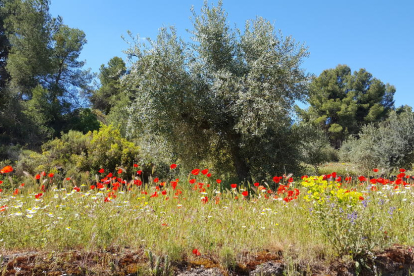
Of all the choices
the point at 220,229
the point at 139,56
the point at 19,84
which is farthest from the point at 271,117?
the point at 19,84

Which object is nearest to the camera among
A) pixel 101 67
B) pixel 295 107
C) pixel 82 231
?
pixel 82 231

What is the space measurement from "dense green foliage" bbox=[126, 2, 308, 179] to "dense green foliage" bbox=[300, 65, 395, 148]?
100ft

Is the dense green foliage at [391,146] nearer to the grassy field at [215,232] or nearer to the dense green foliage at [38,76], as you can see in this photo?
the grassy field at [215,232]

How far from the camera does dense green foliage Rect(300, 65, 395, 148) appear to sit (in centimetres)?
3925

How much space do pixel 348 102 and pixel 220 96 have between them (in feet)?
121

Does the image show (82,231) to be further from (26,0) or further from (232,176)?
(26,0)

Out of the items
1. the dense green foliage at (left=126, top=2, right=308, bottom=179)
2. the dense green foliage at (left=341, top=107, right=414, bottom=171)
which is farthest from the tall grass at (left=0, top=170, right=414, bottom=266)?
the dense green foliage at (left=341, top=107, right=414, bottom=171)

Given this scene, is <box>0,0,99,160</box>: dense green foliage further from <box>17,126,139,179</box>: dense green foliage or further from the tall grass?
the tall grass

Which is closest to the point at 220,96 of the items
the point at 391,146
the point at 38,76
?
the point at 391,146

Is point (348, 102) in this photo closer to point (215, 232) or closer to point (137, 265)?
point (215, 232)

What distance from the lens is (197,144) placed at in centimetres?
1044

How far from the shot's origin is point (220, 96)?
31.4ft

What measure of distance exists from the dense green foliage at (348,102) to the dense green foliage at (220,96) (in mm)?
30555

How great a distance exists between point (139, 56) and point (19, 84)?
59.2 ft
